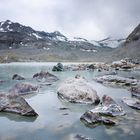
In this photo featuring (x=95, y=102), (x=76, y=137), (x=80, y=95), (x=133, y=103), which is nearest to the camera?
(x=76, y=137)

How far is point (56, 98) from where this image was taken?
21234 mm

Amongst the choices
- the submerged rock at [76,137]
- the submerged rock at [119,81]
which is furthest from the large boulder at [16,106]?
the submerged rock at [119,81]


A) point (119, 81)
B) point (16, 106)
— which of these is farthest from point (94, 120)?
point (119, 81)

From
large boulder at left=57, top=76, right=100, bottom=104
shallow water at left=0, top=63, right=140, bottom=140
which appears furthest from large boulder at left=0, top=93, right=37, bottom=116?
large boulder at left=57, top=76, right=100, bottom=104

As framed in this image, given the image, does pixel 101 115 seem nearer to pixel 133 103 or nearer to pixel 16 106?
pixel 133 103

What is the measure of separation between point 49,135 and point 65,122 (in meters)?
2.25

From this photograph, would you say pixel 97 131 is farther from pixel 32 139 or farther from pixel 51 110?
pixel 51 110

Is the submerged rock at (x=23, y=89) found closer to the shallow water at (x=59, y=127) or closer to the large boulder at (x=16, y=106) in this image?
the large boulder at (x=16, y=106)

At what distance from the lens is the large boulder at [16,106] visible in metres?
15.5

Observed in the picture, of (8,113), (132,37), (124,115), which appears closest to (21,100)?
(8,113)

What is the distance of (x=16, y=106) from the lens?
1609 cm

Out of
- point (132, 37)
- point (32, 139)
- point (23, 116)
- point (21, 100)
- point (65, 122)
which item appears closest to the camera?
point (32, 139)

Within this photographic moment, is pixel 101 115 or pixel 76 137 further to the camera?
pixel 101 115

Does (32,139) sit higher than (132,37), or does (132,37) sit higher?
(132,37)
